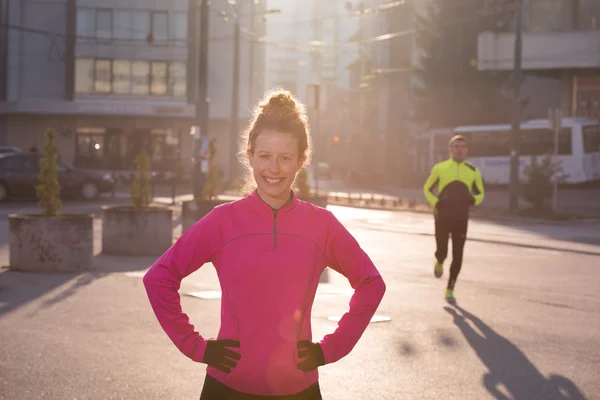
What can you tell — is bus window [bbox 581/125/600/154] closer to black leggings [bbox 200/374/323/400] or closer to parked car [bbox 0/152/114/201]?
parked car [bbox 0/152/114/201]

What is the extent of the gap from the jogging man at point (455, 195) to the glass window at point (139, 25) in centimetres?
5738

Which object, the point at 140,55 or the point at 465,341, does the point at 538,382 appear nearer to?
the point at 465,341

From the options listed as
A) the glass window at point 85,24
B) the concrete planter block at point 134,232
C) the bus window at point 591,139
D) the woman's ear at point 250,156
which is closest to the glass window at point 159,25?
the glass window at point 85,24

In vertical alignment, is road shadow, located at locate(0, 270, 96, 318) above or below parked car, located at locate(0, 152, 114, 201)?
below

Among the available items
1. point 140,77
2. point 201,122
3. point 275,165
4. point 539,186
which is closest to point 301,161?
point 275,165

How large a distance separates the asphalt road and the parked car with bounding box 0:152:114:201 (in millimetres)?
19246

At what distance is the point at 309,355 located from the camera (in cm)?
365

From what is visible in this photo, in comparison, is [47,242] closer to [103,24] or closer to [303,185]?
[303,185]

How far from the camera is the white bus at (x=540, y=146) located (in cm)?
4947

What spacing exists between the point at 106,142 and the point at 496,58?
27.4 meters

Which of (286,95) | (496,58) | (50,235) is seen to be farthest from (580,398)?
(496,58)

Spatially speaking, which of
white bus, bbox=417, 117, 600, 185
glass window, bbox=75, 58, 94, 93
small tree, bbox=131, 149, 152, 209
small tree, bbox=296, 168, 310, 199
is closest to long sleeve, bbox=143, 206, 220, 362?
small tree, bbox=131, 149, 152, 209

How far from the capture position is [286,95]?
3.91m

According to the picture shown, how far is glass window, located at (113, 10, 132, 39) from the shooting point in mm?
68125
